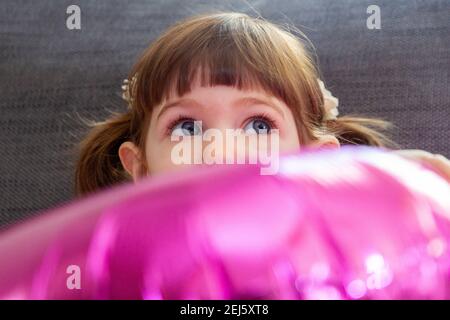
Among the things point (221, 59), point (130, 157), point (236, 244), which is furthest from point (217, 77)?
point (236, 244)

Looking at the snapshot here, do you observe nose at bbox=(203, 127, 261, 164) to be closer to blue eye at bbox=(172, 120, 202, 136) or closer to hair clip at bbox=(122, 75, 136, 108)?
blue eye at bbox=(172, 120, 202, 136)

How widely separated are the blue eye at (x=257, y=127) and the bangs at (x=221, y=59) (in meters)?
0.03

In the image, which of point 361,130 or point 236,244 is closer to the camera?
point 236,244

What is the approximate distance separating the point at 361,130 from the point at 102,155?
0.27 m

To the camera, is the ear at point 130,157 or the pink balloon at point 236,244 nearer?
the pink balloon at point 236,244

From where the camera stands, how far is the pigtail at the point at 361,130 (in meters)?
0.67

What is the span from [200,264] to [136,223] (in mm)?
55

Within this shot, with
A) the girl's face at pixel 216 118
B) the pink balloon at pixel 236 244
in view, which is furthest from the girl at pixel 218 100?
the pink balloon at pixel 236 244

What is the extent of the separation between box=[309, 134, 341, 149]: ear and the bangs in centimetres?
5

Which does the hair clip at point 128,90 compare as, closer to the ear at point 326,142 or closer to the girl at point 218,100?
the girl at point 218,100

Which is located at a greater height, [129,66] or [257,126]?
[129,66]

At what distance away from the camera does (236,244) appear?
1.54 ft

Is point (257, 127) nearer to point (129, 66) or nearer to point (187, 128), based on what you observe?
point (187, 128)
